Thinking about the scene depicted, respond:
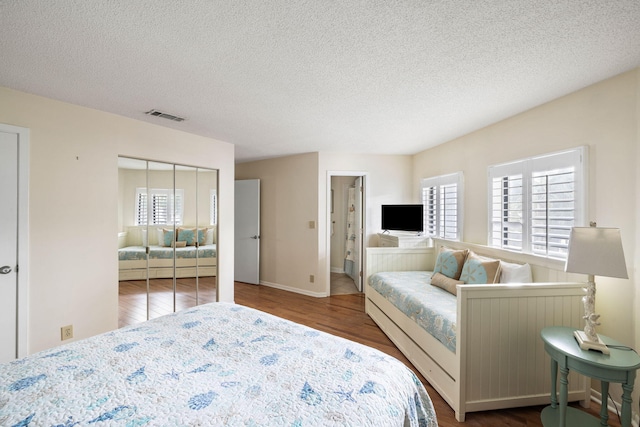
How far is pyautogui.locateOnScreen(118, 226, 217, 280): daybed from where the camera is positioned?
2.97m

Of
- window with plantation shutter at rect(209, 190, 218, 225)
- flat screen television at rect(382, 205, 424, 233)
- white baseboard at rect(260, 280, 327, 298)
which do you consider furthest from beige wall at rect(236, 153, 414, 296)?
window with plantation shutter at rect(209, 190, 218, 225)

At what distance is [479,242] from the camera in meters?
3.24

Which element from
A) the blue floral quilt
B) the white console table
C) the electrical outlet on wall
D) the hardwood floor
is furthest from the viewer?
the white console table

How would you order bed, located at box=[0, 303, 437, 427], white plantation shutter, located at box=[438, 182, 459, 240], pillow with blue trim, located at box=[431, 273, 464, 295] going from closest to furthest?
bed, located at box=[0, 303, 437, 427] < pillow with blue trim, located at box=[431, 273, 464, 295] < white plantation shutter, located at box=[438, 182, 459, 240]

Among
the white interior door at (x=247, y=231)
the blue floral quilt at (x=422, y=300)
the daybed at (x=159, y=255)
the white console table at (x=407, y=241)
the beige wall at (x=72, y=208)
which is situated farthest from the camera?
the white interior door at (x=247, y=231)

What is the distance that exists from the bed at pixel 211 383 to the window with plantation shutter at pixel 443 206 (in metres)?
2.73

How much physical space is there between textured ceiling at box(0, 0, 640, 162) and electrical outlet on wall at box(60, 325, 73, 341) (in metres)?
2.01

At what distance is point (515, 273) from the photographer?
97.8 inches

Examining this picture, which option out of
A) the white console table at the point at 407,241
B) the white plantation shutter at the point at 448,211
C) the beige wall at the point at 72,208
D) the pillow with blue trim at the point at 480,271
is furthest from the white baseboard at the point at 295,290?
the beige wall at the point at 72,208

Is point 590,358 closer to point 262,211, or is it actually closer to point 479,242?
point 479,242

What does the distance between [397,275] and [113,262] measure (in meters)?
3.11

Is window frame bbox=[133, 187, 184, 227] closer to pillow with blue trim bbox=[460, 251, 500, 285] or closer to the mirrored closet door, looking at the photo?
the mirrored closet door

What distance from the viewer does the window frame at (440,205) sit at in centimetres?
357

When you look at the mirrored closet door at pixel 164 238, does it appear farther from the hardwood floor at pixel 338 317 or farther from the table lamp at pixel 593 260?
the table lamp at pixel 593 260
